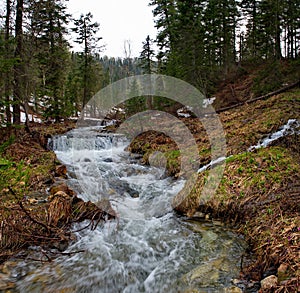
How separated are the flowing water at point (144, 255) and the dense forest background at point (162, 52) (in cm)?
674

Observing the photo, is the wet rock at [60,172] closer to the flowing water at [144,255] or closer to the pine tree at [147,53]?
the flowing water at [144,255]

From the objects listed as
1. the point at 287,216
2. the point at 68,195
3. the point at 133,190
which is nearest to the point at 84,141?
the point at 133,190

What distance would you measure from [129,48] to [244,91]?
28.4 m

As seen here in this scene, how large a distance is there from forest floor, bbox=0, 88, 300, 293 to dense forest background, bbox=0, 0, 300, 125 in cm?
431

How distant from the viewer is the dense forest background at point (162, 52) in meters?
10.5

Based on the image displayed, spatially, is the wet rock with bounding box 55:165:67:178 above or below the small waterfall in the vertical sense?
below

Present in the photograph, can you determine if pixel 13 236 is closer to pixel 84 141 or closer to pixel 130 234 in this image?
pixel 130 234

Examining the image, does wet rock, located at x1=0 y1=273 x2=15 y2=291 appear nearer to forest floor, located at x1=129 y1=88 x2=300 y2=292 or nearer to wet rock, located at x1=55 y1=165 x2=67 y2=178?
forest floor, located at x1=129 y1=88 x2=300 y2=292

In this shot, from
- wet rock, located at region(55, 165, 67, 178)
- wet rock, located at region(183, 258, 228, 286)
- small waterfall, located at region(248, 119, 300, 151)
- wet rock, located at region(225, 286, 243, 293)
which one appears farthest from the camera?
wet rock, located at region(55, 165, 67, 178)

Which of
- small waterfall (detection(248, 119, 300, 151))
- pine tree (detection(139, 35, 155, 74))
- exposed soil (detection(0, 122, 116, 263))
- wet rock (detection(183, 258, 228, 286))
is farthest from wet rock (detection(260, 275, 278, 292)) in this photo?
pine tree (detection(139, 35, 155, 74))

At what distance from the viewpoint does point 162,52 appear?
A: 933 inches

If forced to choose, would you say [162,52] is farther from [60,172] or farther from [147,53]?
[60,172]

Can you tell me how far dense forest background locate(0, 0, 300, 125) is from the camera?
412 inches

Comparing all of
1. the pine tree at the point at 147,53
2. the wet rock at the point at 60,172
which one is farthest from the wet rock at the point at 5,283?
the pine tree at the point at 147,53
